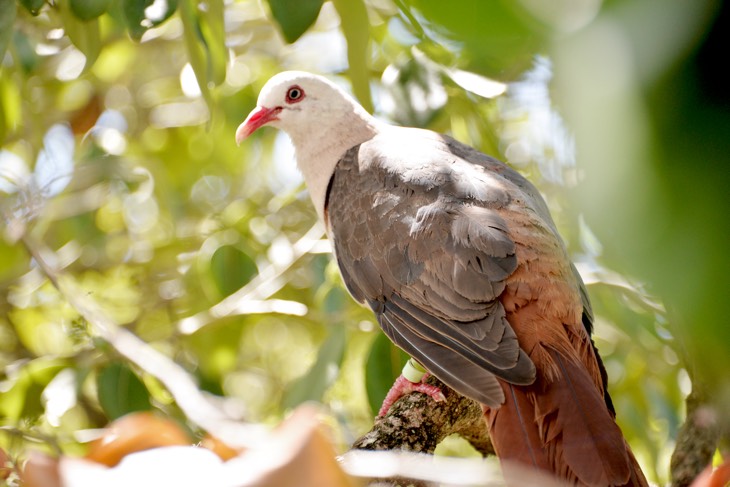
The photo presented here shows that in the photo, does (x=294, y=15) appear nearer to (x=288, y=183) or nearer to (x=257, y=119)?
(x=257, y=119)

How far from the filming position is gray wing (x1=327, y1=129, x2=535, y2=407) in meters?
2.12

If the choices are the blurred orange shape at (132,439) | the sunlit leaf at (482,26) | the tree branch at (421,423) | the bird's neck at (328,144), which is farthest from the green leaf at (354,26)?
the sunlit leaf at (482,26)

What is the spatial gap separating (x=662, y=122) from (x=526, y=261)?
201 cm

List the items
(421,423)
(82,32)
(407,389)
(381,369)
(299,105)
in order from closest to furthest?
(82,32), (421,423), (407,389), (381,369), (299,105)

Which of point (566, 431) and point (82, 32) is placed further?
point (82, 32)

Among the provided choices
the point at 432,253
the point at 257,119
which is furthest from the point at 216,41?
the point at 257,119

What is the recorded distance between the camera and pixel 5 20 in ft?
6.07

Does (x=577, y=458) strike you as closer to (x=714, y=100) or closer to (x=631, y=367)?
(x=714, y=100)

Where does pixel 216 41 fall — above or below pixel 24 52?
above

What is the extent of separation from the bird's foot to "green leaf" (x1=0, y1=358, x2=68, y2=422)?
1305 mm

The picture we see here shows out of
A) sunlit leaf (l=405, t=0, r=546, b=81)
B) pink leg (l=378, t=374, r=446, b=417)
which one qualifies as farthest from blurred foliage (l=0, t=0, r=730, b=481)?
pink leg (l=378, t=374, r=446, b=417)

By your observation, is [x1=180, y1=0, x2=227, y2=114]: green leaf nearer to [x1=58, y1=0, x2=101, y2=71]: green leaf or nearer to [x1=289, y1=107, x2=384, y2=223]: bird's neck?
[x1=58, y1=0, x2=101, y2=71]: green leaf

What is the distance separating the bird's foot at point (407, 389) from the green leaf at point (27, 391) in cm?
130

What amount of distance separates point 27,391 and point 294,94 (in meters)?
1.53
